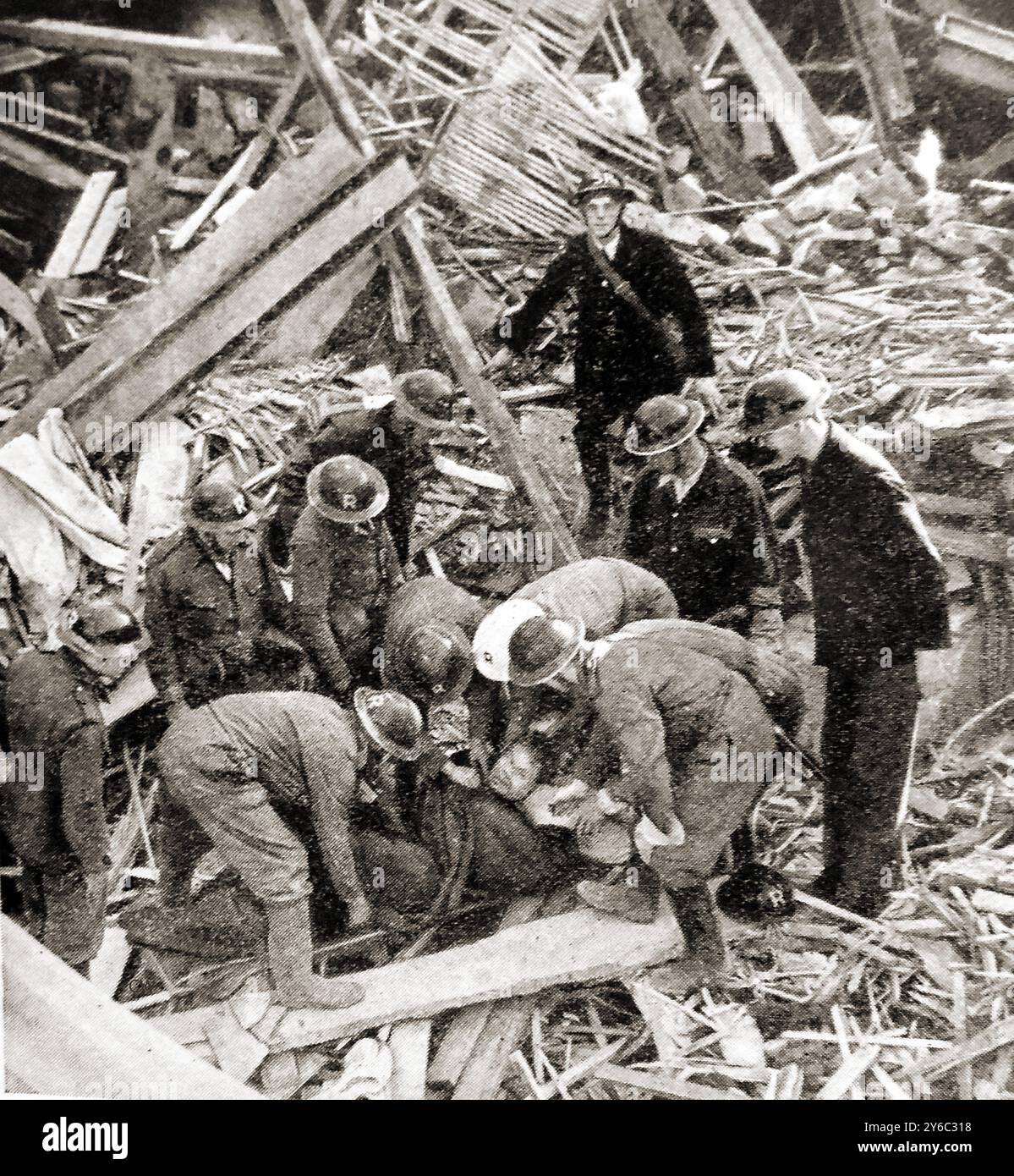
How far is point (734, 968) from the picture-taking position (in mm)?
3611

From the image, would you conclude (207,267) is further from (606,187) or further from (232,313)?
(606,187)

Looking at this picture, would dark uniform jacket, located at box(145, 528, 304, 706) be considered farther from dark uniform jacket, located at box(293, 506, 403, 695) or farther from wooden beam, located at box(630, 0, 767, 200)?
wooden beam, located at box(630, 0, 767, 200)

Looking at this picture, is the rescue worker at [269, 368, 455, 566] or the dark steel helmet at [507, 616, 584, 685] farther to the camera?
the rescue worker at [269, 368, 455, 566]

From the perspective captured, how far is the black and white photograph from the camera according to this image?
11.8ft

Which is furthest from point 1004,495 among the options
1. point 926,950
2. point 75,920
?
point 75,920

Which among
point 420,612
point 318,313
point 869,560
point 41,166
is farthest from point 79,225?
point 869,560

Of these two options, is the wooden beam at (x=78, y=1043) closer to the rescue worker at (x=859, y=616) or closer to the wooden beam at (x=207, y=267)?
the wooden beam at (x=207, y=267)

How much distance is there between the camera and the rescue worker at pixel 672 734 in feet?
11.7

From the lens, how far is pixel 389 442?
12.1 feet

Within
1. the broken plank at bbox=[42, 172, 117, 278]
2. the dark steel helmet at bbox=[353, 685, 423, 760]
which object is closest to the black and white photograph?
the dark steel helmet at bbox=[353, 685, 423, 760]

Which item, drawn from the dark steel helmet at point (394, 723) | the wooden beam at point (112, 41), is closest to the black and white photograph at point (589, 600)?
the dark steel helmet at point (394, 723)

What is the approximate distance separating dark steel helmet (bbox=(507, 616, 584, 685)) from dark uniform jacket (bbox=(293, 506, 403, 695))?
0.45 meters

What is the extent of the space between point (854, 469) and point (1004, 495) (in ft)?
1.63
